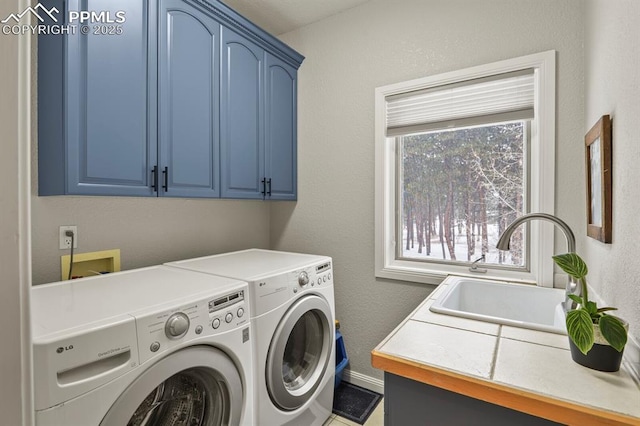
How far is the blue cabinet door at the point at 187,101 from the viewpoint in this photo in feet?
5.14

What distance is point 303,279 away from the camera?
A: 63.7 inches

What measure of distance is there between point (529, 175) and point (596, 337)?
4.04ft

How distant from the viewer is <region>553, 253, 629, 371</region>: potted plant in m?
0.73

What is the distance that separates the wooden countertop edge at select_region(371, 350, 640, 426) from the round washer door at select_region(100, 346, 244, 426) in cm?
61

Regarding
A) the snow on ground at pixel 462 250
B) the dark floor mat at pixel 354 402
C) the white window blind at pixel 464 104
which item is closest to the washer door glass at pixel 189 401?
the dark floor mat at pixel 354 402

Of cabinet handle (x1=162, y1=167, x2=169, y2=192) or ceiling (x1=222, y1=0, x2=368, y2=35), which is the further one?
ceiling (x1=222, y1=0, x2=368, y2=35)

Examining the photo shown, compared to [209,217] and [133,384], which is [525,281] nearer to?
[133,384]

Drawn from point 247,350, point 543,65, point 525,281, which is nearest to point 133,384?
point 247,350

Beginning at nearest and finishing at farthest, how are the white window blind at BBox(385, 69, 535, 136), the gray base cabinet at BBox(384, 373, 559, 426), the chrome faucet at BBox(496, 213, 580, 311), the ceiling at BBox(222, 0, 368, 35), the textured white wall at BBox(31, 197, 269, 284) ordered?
the gray base cabinet at BBox(384, 373, 559, 426), the chrome faucet at BBox(496, 213, 580, 311), the textured white wall at BBox(31, 197, 269, 284), the white window blind at BBox(385, 69, 535, 136), the ceiling at BBox(222, 0, 368, 35)

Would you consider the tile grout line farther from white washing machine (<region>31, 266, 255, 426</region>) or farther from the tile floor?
the tile floor

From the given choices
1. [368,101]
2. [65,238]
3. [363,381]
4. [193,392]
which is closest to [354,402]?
[363,381]

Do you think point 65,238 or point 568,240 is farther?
point 65,238

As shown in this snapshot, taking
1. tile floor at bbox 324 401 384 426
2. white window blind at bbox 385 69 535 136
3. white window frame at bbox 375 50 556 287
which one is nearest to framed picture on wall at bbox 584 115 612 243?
white window frame at bbox 375 50 556 287

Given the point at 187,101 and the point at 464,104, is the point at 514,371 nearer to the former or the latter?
the point at 464,104
